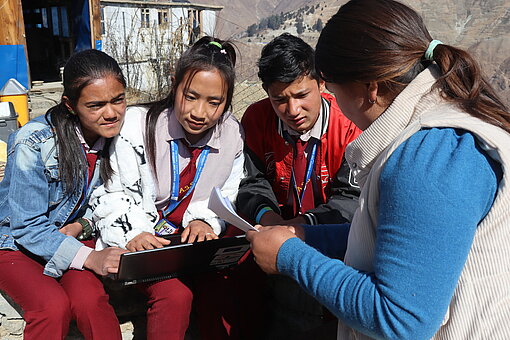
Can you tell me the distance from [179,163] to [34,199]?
0.78 m

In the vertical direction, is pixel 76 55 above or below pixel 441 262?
above

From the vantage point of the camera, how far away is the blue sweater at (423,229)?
1.12 meters

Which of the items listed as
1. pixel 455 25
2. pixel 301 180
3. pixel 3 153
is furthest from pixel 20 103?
pixel 455 25

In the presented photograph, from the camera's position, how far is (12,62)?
8500 millimetres

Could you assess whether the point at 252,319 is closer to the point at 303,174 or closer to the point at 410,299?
the point at 303,174

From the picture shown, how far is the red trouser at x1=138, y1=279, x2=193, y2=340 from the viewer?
217 cm

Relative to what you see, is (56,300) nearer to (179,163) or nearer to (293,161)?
(179,163)

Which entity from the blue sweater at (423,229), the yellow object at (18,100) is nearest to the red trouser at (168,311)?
the blue sweater at (423,229)

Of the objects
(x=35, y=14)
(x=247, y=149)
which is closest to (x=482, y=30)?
(x=35, y=14)

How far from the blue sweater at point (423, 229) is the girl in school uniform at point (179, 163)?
1.21 metres

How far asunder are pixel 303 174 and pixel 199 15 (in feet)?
75.0

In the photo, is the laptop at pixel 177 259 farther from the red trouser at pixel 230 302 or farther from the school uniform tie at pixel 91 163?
the school uniform tie at pixel 91 163

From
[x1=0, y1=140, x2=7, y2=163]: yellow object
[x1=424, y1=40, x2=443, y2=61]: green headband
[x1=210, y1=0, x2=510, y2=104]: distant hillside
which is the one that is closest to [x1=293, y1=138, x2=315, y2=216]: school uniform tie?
[x1=424, y1=40, x2=443, y2=61]: green headband

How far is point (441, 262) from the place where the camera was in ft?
3.76
